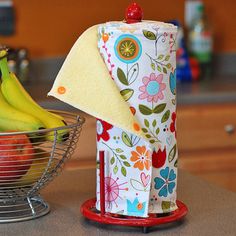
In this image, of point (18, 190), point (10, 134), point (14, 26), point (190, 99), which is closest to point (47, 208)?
point (18, 190)

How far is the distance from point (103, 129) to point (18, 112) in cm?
16

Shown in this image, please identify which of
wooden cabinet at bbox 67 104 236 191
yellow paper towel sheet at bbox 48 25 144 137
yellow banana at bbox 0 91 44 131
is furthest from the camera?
wooden cabinet at bbox 67 104 236 191

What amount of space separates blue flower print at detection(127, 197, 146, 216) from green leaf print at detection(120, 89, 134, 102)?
0.52 feet

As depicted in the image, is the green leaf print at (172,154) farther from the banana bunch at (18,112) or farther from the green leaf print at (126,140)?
the banana bunch at (18,112)

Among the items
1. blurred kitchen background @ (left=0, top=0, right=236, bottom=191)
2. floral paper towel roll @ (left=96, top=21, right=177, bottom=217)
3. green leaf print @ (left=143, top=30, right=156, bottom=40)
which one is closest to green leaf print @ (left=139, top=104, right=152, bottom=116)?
floral paper towel roll @ (left=96, top=21, right=177, bottom=217)

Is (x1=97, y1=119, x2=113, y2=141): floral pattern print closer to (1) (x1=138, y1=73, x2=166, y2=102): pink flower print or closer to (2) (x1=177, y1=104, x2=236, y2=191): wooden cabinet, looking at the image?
(1) (x1=138, y1=73, x2=166, y2=102): pink flower print

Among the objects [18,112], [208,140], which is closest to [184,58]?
[208,140]

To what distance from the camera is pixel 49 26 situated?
3141 millimetres

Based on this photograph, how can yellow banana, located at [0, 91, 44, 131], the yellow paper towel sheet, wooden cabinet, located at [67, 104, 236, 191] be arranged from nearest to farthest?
the yellow paper towel sheet
yellow banana, located at [0, 91, 44, 131]
wooden cabinet, located at [67, 104, 236, 191]

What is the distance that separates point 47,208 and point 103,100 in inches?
10.1

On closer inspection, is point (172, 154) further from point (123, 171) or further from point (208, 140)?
point (208, 140)

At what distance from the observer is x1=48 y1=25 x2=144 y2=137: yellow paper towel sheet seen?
1046mm

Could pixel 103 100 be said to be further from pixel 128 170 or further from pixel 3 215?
pixel 3 215

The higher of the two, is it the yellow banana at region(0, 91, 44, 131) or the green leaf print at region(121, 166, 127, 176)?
the yellow banana at region(0, 91, 44, 131)
